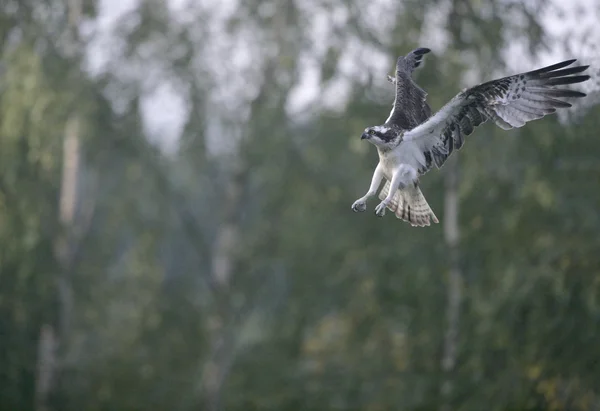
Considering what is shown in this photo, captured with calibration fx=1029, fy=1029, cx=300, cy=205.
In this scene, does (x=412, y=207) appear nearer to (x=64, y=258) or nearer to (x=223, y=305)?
(x=223, y=305)

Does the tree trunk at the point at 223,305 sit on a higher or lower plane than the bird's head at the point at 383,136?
higher

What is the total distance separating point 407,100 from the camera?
5.93 meters

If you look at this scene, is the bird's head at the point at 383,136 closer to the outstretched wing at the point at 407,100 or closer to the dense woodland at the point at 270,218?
the outstretched wing at the point at 407,100

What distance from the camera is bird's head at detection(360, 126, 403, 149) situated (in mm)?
5199

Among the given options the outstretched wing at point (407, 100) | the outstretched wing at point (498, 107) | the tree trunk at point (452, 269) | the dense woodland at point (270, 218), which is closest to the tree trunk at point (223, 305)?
the dense woodland at point (270, 218)

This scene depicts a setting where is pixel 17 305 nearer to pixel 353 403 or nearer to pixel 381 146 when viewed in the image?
pixel 353 403

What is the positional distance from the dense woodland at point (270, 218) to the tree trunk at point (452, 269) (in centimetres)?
3

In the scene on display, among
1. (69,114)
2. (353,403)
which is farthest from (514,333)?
(69,114)

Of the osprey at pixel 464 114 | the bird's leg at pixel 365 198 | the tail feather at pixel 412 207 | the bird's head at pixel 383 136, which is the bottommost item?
the bird's leg at pixel 365 198

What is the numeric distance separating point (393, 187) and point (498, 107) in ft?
3.15

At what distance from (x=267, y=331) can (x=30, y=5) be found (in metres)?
5.50

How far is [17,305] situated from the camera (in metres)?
12.9

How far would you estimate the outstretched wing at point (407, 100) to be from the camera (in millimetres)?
5629

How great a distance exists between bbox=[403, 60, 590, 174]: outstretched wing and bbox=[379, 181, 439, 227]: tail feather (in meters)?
0.15
